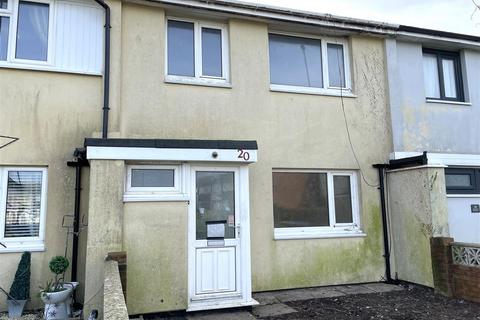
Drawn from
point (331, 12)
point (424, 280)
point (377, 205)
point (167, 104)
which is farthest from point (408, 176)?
point (167, 104)

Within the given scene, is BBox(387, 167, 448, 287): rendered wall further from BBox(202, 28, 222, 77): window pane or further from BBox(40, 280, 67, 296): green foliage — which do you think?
BBox(40, 280, 67, 296): green foliage

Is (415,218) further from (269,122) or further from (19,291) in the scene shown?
(19,291)

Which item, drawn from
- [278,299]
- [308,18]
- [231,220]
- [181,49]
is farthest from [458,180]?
[181,49]

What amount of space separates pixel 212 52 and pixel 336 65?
2.93m

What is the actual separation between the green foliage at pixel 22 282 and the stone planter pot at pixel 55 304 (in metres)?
0.59

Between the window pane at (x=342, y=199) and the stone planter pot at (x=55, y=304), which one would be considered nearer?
the stone planter pot at (x=55, y=304)

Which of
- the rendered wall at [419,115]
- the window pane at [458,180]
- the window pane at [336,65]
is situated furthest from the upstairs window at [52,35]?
the window pane at [458,180]

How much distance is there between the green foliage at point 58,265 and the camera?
615 centimetres

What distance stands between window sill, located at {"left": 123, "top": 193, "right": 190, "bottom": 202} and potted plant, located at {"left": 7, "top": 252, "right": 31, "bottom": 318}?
6.61ft

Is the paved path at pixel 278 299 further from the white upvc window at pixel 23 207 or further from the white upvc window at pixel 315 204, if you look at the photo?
the white upvc window at pixel 23 207

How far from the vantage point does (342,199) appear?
8.62 metres

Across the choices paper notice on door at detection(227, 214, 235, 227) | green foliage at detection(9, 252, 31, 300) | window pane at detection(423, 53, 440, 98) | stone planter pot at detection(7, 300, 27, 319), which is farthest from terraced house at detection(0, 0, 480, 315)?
stone planter pot at detection(7, 300, 27, 319)

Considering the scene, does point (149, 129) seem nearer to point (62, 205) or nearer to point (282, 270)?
point (62, 205)

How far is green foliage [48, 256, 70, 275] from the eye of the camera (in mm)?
6152
